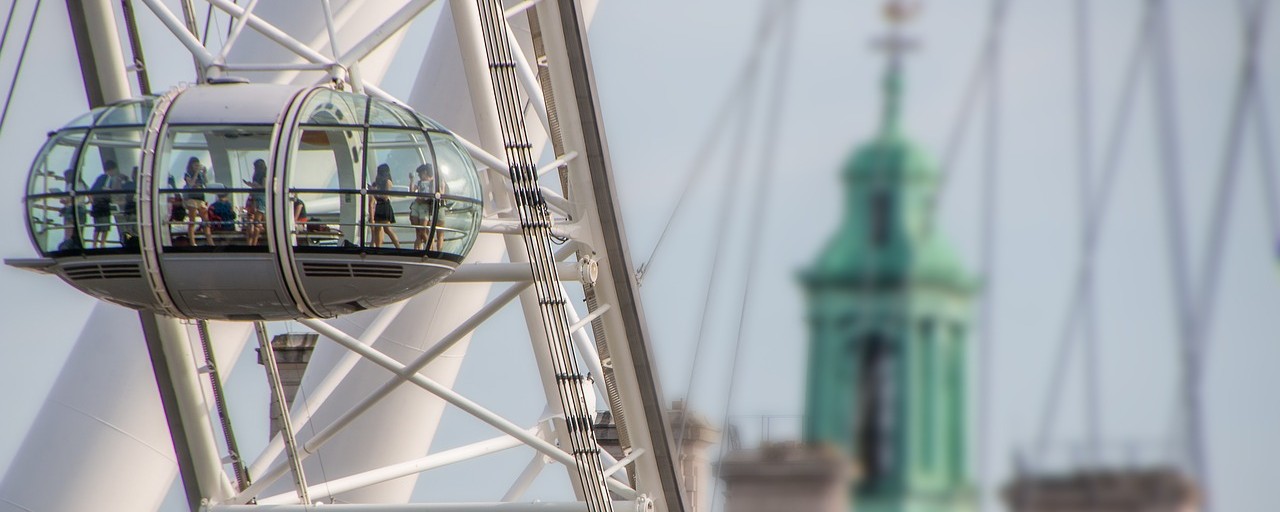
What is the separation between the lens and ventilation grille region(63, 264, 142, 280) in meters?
10.6

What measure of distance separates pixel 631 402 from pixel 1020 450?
1001 centimetres

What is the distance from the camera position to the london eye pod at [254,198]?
1021 centimetres

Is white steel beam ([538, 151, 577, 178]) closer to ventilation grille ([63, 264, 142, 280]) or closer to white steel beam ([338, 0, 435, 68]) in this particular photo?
white steel beam ([338, 0, 435, 68])

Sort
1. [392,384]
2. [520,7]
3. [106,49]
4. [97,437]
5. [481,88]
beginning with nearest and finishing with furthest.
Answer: [520,7] → [106,49] → [481,88] → [392,384] → [97,437]

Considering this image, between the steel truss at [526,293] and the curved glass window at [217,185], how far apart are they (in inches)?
48.3

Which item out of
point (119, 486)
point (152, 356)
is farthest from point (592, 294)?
point (119, 486)

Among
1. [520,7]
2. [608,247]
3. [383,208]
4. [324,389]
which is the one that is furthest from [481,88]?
[324,389]

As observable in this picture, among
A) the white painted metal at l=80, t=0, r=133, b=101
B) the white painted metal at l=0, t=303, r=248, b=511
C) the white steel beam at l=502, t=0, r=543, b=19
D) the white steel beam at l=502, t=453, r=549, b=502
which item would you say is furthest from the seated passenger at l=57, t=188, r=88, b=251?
the white steel beam at l=502, t=453, r=549, b=502

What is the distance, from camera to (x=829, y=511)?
3828mm

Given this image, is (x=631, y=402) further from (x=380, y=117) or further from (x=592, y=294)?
(x=380, y=117)

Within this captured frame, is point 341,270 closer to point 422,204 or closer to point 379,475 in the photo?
point 422,204

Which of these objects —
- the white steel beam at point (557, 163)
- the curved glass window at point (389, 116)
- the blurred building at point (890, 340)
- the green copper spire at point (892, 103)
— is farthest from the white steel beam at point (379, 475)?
the green copper spire at point (892, 103)

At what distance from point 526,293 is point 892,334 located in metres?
10.5

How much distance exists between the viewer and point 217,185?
1018 centimetres
